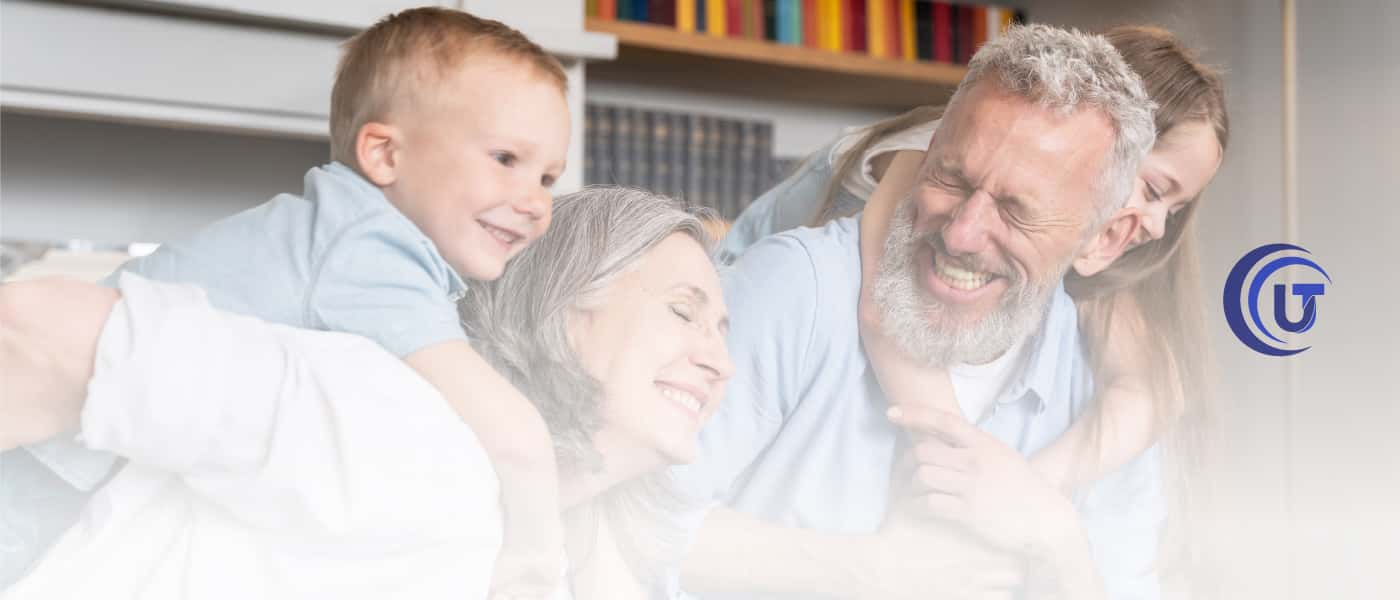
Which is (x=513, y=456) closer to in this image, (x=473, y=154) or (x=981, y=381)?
(x=473, y=154)

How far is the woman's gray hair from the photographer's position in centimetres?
68

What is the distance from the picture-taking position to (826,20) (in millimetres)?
1281

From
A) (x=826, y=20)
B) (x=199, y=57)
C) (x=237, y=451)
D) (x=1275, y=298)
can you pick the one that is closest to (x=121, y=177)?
(x=199, y=57)

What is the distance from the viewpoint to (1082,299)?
0.86 m

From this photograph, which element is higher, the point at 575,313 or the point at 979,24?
the point at 979,24

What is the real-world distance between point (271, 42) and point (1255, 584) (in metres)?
1.00

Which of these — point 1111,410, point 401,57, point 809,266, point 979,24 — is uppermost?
point 979,24

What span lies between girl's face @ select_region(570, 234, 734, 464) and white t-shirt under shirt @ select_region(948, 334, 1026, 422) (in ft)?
0.62

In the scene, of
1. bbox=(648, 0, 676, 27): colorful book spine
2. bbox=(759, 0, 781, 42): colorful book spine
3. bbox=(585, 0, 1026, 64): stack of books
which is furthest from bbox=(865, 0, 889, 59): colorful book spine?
bbox=(648, 0, 676, 27): colorful book spine

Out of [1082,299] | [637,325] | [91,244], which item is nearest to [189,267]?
[637,325]

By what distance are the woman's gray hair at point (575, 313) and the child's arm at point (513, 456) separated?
28 millimetres

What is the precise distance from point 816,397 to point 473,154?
1.05 ft

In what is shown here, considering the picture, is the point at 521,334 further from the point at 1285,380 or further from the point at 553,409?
the point at 1285,380

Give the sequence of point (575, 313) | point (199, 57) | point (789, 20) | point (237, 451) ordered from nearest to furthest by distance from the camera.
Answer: point (237, 451)
point (575, 313)
point (199, 57)
point (789, 20)
